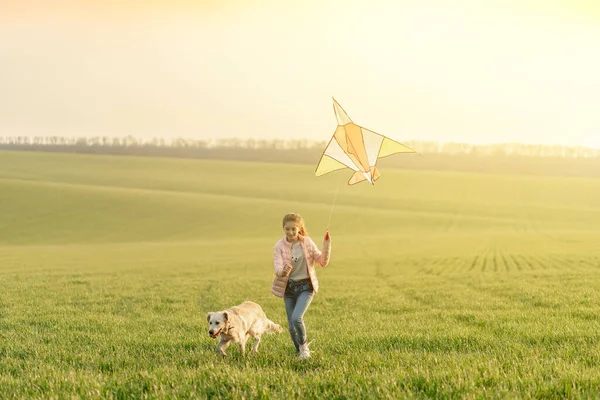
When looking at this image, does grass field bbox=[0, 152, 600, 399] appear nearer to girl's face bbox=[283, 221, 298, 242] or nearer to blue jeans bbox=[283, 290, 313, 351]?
blue jeans bbox=[283, 290, 313, 351]

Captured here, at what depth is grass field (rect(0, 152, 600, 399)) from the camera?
665 centimetres

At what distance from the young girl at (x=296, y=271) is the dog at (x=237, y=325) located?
0.67 metres

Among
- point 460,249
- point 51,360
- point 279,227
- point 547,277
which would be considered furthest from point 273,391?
point 279,227

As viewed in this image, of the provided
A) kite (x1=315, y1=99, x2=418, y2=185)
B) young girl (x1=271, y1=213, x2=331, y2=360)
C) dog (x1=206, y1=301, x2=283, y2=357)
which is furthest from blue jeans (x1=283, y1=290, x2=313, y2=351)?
kite (x1=315, y1=99, x2=418, y2=185)

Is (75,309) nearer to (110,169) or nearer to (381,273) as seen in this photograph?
(381,273)

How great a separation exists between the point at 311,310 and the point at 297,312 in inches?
323

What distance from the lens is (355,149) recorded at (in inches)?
384

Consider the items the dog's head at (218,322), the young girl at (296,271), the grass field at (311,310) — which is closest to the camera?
the grass field at (311,310)

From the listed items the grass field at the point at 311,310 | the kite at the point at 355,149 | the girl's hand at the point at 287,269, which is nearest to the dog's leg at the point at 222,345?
the grass field at the point at 311,310

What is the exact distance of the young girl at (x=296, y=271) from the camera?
887 cm

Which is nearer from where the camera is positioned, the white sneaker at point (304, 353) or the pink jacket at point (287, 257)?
the white sneaker at point (304, 353)

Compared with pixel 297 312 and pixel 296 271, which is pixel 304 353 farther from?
pixel 296 271

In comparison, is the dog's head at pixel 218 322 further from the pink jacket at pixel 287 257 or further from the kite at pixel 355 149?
the kite at pixel 355 149

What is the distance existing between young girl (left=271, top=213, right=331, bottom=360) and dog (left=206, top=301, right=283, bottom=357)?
671 millimetres
